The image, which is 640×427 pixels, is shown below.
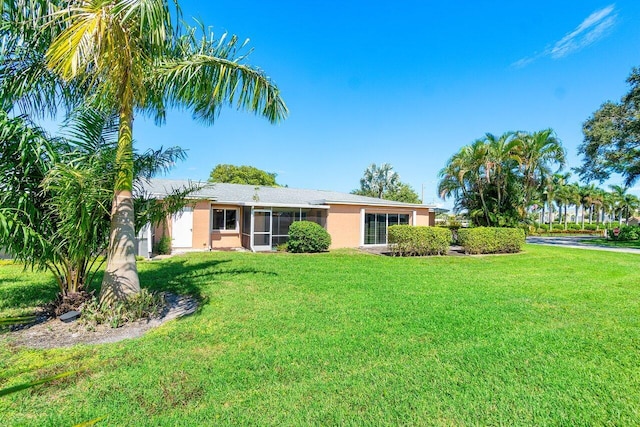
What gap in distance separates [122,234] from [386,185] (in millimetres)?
43376

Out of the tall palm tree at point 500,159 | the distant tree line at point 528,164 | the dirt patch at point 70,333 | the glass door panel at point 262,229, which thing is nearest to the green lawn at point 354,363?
the dirt patch at point 70,333

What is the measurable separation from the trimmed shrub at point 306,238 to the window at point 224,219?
3.91 meters

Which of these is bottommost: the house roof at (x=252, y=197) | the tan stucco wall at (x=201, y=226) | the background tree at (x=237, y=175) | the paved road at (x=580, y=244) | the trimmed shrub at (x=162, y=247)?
the paved road at (x=580, y=244)

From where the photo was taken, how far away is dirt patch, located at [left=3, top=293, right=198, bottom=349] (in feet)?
14.7

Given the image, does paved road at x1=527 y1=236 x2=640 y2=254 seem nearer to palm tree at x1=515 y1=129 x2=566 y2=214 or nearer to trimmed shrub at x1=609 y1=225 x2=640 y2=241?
trimmed shrub at x1=609 y1=225 x2=640 y2=241

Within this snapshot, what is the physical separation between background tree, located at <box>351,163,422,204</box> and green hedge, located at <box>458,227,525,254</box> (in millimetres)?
27715

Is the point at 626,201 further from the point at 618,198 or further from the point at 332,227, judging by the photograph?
the point at 332,227

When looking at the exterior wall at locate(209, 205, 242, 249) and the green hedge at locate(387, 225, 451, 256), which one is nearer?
the green hedge at locate(387, 225, 451, 256)

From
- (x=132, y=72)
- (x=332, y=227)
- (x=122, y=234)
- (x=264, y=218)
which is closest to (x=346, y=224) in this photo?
(x=332, y=227)

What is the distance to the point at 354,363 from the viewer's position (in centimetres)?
380

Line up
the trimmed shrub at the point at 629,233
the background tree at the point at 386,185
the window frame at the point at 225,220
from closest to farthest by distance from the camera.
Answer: the window frame at the point at 225,220 → the trimmed shrub at the point at 629,233 → the background tree at the point at 386,185

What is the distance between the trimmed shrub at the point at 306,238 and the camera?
626 inches

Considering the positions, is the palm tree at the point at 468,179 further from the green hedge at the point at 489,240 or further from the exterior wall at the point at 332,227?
the green hedge at the point at 489,240

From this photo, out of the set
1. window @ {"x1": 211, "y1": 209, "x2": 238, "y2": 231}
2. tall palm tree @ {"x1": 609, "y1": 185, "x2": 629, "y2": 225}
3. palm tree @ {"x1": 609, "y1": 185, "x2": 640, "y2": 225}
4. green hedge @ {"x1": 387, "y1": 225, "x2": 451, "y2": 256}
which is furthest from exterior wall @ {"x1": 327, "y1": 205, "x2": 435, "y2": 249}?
palm tree @ {"x1": 609, "y1": 185, "x2": 640, "y2": 225}
